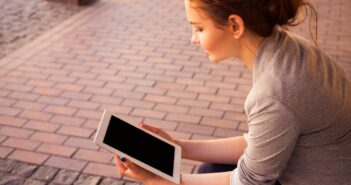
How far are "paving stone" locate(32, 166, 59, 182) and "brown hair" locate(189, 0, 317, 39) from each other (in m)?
1.86

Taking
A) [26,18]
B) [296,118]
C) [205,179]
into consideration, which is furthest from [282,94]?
[26,18]

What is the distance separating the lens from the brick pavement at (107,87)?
3.40 m

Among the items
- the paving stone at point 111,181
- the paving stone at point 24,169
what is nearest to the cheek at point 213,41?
the paving stone at point 111,181

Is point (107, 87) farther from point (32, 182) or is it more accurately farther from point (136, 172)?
point (136, 172)

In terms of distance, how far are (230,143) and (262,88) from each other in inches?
25.4

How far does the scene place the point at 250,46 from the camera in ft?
5.27

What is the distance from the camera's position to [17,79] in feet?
14.5

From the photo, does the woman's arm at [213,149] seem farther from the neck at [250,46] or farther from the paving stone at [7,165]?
the paving stone at [7,165]

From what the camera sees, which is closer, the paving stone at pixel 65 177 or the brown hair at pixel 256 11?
the brown hair at pixel 256 11

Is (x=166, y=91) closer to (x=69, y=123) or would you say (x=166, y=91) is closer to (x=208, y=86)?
(x=208, y=86)

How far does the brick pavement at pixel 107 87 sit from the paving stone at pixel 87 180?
3 centimetres

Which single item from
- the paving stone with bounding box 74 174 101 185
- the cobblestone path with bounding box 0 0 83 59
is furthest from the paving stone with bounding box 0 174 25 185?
the cobblestone path with bounding box 0 0 83 59

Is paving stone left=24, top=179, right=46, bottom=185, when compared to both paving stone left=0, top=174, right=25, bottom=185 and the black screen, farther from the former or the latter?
the black screen

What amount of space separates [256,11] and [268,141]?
39 centimetres
